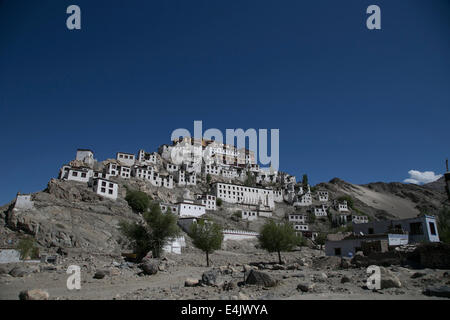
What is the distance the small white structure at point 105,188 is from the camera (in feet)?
189

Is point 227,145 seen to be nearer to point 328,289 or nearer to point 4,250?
point 4,250

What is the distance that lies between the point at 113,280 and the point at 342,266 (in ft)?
66.1

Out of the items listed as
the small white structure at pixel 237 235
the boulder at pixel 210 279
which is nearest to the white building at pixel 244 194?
the small white structure at pixel 237 235

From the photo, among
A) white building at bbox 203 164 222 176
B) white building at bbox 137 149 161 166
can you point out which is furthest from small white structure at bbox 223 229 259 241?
white building at bbox 203 164 222 176

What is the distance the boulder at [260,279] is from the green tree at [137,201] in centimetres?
4633

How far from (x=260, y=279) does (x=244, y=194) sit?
75485 mm

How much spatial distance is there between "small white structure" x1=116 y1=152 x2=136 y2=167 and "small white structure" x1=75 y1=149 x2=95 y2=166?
7400 millimetres

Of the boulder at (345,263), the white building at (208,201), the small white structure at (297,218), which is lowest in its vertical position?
the boulder at (345,263)

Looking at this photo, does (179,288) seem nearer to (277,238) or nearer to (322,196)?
(277,238)

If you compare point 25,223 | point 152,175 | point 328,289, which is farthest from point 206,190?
point 328,289

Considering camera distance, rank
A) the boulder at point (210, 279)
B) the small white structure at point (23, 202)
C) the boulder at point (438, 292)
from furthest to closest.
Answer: the small white structure at point (23, 202)
the boulder at point (210, 279)
the boulder at point (438, 292)

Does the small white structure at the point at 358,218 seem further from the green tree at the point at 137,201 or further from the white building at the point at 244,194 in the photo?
the green tree at the point at 137,201

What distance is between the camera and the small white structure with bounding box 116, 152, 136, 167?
81.0 metres

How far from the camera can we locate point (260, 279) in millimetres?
15898
